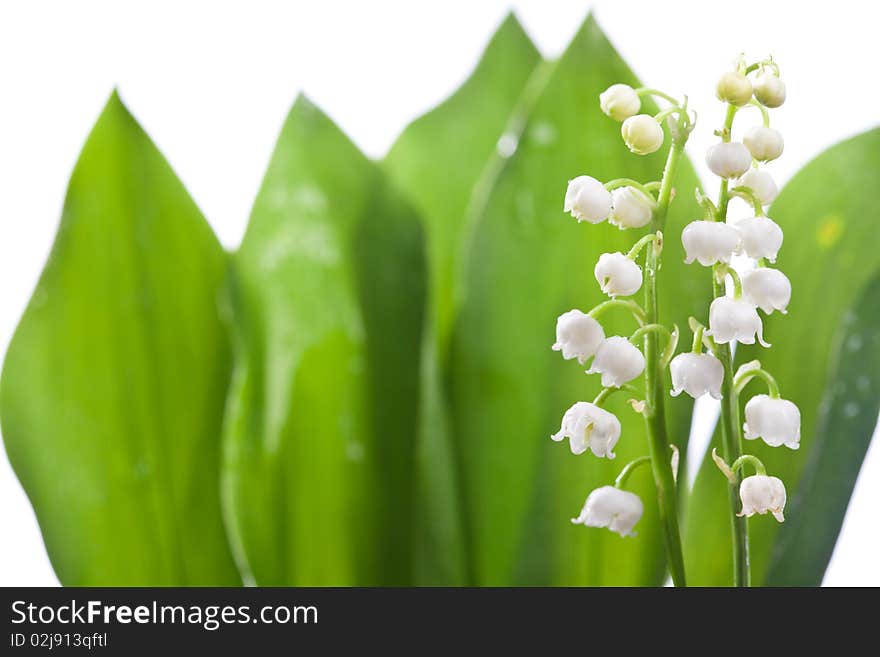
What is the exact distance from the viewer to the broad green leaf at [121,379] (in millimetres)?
408

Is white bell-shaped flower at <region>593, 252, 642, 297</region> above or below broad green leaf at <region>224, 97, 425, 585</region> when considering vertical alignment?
below

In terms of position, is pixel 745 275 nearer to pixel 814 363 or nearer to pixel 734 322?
pixel 734 322

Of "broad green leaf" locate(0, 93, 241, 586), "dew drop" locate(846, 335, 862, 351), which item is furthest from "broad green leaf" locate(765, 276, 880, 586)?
"broad green leaf" locate(0, 93, 241, 586)

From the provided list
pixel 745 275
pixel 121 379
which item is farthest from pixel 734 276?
pixel 121 379

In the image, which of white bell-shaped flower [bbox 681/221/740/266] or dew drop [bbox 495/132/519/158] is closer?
white bell-shaped flower [bbox 681/221/740/266]

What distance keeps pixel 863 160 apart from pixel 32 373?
360 mm

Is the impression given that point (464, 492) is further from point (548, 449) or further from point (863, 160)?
point (863, 160)

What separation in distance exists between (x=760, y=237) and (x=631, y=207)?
4 centimetres

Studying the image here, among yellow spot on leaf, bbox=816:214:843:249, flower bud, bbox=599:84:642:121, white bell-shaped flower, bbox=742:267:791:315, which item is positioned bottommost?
white bell-shaped flower, bbox=742:267:791:315

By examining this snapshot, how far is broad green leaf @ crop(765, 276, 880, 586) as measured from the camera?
0.40 meters

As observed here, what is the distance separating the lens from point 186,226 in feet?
1.41

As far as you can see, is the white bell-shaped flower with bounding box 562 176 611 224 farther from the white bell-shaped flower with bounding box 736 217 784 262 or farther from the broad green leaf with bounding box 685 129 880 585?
the broad green leaf with bounding box 685 129 880 585

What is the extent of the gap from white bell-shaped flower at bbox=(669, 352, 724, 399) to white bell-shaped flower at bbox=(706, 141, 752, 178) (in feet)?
0.17
